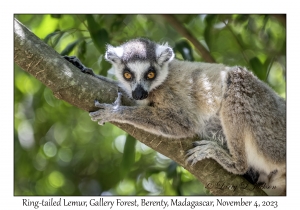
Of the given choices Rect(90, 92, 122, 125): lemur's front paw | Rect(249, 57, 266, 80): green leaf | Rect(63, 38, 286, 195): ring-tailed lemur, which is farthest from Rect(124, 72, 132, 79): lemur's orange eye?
Rect(249, 57, 266, 80): green leaf

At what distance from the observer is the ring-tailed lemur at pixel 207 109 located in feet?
15.8

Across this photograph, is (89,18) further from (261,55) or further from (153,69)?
(261,55)

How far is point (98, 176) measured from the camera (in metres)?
7.46

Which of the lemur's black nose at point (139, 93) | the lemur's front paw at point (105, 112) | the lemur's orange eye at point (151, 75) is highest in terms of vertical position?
the lemur's orange eye at point (151, 75)

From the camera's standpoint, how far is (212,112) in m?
5.22

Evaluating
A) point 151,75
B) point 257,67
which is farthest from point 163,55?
point 257,67

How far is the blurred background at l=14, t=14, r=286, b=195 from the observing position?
6484 millimetres

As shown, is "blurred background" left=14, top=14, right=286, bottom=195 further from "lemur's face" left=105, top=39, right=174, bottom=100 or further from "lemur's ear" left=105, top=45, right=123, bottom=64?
"lemur's face" left=105, top=39, right=174, bottom=100

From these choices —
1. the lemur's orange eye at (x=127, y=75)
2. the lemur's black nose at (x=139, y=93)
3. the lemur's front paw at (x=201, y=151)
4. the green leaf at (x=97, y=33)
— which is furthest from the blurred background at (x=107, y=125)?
the lemur's front paw at (x=201, y=151)

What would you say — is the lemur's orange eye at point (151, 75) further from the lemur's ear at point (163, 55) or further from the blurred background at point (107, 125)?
the blurred background at point (107, 125)

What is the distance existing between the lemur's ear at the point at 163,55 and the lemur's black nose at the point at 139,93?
24.4 inches

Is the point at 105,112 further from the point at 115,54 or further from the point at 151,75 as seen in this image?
the point at 115,54
